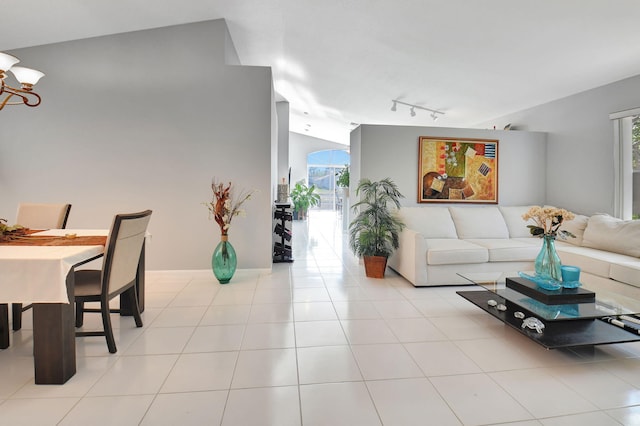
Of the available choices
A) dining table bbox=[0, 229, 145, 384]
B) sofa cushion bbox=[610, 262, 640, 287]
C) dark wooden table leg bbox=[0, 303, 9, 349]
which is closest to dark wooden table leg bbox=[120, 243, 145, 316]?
dark wooden table leg bbox=[0, 303, 9, 349]

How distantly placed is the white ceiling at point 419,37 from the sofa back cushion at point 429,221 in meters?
2.01

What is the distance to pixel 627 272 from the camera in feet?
9.86

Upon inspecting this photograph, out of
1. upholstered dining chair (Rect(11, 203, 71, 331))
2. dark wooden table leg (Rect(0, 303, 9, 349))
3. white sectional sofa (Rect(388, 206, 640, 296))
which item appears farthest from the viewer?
white sectional sofa (Rect(388, 206, 640, 296))

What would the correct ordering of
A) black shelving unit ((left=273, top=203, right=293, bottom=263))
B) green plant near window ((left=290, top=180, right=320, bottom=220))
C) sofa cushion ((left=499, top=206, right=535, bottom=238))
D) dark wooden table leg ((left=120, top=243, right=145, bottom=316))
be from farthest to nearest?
green plant near window ((left=290, top=180, right=320, bottom=220)) < black shelving unit ((left=273, top=203, right=293, bottom=263)) < sofa cushion ((left=499, top=206, right=535, bottom=238)) < dark wooden table leg ((left=120, top=243, right=145, bottom=316))

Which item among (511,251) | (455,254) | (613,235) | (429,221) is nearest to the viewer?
(613,235)

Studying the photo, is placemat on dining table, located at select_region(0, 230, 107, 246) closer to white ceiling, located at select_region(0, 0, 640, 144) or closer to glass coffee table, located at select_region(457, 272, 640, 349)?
white ceiling, located at select_region(0, 0, 640, 144)

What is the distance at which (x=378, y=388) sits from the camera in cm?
188

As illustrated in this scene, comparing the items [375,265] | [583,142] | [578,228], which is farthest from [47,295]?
[583,142]

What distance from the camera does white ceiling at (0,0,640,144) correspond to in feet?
10.4

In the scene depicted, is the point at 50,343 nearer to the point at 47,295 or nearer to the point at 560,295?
the point at 47,295

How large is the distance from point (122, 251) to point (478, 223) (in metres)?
4.23

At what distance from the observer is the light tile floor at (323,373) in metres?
1.67

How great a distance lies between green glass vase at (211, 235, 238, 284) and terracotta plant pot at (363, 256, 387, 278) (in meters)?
1.70

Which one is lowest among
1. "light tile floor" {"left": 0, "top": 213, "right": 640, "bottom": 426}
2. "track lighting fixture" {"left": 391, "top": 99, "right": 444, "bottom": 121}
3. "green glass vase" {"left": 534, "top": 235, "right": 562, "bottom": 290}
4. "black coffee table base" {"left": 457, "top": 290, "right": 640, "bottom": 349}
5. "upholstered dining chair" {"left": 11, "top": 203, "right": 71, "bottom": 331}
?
"light tile floor" {"left": 0, "top": 213, "right": 640, "bottom": 426}
